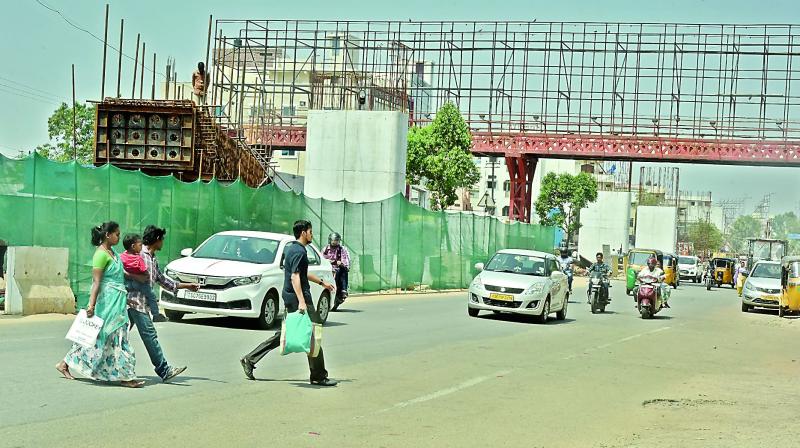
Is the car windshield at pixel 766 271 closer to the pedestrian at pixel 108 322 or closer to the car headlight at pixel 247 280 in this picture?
the car headlight at pixel 247 280

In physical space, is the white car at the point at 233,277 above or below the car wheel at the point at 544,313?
above

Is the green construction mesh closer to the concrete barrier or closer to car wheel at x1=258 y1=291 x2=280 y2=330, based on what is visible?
the concrete barrier

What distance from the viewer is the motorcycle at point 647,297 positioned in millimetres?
28219

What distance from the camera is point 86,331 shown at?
10352 mm

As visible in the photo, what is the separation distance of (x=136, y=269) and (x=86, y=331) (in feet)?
2.97

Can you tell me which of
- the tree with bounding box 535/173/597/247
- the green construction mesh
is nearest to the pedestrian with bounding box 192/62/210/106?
the green construction mesh

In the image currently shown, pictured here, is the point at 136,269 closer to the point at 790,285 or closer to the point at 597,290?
the point at 597,290

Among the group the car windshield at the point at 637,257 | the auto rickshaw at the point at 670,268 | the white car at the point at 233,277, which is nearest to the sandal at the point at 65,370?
the white car at the point at 233,277

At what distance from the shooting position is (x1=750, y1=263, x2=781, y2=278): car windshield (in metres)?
36.5

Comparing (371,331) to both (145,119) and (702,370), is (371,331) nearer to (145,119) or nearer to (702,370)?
(702,370)

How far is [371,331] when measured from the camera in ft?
63.7

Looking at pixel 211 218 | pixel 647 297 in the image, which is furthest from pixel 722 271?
pixel 211 218

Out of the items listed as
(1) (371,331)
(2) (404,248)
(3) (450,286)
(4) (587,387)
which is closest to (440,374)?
(4) (587,387)

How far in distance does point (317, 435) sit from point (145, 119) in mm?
23732
